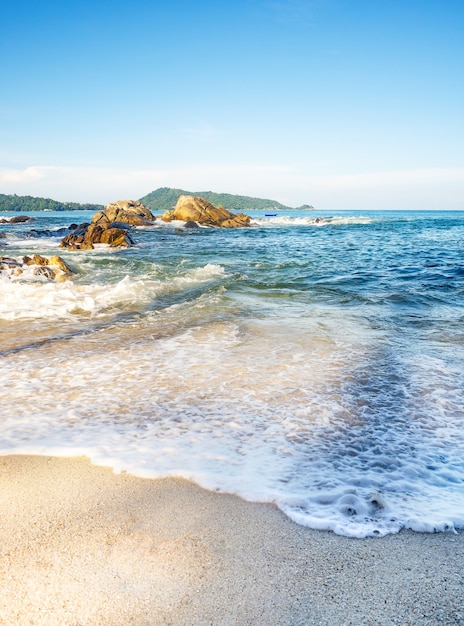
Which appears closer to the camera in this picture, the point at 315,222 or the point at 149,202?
the point at 315,222

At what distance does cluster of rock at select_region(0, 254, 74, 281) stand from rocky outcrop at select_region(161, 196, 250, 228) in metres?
39.0

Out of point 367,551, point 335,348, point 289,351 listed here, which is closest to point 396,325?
point 335,348

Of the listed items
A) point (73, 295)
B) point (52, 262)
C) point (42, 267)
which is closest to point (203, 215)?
point (52, 262)

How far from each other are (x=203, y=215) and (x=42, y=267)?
4149 cm

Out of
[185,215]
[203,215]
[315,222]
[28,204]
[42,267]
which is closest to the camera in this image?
[42,267]

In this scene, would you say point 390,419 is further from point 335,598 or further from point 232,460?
point 335,598

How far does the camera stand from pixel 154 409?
12.8ft

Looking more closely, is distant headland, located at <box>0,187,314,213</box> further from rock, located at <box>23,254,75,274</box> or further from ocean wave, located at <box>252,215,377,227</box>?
rock, located at <box>23,254,75,274</box>

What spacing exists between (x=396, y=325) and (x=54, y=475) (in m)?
5.93

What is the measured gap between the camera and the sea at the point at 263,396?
2.77 meters

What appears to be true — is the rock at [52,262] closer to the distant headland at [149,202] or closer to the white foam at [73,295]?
the white foam at [73,295]

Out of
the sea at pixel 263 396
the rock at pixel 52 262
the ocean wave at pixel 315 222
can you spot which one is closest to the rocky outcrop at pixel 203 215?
the ocean wave at pixel 315 222

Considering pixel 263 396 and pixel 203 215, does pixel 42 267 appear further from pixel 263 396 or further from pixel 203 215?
pixel 203 215

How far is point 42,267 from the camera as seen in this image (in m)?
12.8
